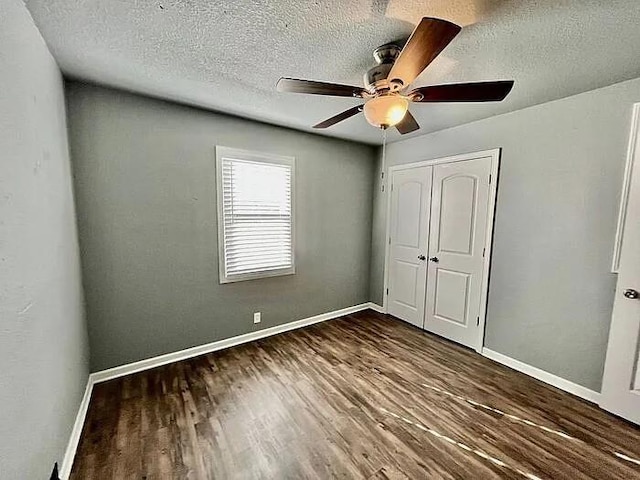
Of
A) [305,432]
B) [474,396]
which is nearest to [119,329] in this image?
[305,432]

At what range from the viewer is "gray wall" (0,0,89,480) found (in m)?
1.04

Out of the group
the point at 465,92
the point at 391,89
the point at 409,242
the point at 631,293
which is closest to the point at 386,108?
the point at 391,89

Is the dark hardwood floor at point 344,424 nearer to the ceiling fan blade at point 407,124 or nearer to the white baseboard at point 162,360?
the white baseboard at point 162,360

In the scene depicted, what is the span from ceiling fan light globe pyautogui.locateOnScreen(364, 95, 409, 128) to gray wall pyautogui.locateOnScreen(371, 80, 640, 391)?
169 cm

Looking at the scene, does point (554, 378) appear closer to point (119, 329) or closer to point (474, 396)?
point (474, 396)

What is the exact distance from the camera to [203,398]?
218 centimetres

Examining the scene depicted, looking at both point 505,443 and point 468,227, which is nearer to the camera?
point 505,443

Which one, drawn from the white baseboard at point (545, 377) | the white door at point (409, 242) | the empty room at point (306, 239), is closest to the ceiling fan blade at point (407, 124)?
the empty room at point (306, 239)

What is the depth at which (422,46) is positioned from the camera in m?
1.21

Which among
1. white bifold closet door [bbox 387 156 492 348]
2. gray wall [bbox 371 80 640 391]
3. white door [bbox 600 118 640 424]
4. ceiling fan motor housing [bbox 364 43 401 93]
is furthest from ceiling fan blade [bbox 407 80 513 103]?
white bifold closet door [bbox 387 156 492 348]

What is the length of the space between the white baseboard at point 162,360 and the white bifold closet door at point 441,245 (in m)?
0.78

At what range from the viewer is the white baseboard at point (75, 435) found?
1.51m

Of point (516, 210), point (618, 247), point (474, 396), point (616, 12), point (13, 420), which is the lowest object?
point (474, 396)

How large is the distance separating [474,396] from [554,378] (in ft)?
2.68
